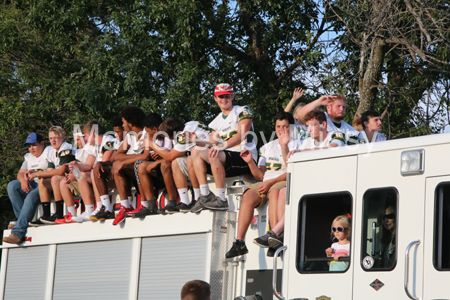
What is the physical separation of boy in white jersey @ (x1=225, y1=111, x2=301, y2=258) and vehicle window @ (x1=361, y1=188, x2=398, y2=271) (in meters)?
1.08

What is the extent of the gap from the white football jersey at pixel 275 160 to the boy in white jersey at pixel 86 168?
96.1 inches

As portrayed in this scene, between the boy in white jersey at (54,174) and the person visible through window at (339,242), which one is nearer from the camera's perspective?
the person visible through window at (339,242)

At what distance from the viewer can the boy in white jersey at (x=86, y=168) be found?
7793mm

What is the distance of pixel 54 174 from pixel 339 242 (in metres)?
4.96

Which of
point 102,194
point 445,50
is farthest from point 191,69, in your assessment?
point 102,194

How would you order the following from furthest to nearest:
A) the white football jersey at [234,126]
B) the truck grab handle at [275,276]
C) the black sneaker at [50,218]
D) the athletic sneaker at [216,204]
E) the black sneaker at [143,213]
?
the black sneaker at [50,218]
the white football jersey at [234,126]
the black sneaker at [143,213]
the athletic sneaker at [216,204]
the truck grab handle at [275,276]

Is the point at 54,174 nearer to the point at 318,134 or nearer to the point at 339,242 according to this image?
the point at 318,134

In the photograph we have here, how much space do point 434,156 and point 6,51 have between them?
530 inches

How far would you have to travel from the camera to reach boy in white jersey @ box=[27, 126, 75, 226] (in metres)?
8.23

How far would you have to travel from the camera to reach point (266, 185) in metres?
5.73

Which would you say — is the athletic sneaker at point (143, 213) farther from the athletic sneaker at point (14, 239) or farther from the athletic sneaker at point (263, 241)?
the athletic sneaker at point (14, 239)

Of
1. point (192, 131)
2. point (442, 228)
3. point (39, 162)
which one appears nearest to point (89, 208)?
point (39, 162)

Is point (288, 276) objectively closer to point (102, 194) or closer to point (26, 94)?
point (102, 194)

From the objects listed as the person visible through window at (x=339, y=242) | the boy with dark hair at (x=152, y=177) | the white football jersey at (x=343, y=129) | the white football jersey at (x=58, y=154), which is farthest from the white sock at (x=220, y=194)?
the white football jersey at (x=58, y=154)
